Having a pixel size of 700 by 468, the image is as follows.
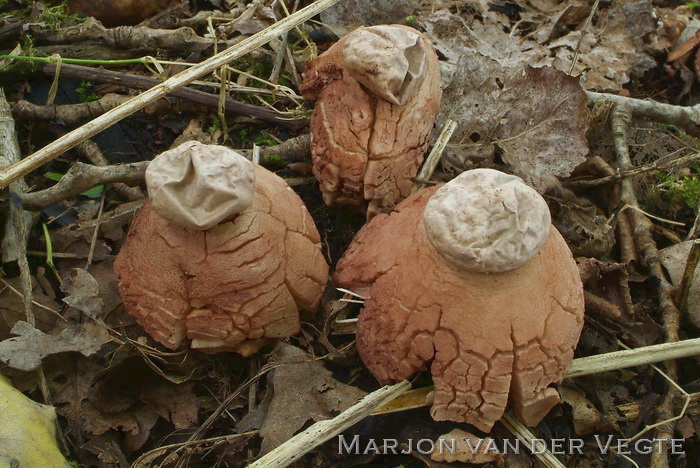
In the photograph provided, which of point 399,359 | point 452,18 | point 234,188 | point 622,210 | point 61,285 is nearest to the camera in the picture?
point 234,188

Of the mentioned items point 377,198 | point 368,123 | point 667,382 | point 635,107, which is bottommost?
point 667,382

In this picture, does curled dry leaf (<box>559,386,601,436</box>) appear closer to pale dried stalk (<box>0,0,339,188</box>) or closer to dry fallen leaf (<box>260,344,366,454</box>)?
dry fallen leaf (<box>260,344,366,454</box>)

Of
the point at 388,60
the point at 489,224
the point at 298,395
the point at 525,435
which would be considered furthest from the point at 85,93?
the point at 525,435

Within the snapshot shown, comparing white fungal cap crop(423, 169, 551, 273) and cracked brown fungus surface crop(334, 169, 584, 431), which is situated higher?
white fungal cap crop(423, 169, 551, 273)

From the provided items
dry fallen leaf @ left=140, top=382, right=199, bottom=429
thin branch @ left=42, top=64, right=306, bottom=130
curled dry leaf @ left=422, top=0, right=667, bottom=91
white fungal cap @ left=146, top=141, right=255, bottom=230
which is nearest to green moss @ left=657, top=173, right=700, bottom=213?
curled dry leaf @ left=422, top=0, right=667, bottom=91

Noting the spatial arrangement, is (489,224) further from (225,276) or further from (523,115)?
(523,115)

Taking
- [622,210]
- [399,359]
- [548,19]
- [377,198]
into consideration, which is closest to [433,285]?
[399,359]

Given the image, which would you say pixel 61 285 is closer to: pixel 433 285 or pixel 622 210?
pixel 433 285

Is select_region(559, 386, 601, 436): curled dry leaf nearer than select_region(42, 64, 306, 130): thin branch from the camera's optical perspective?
Yes
